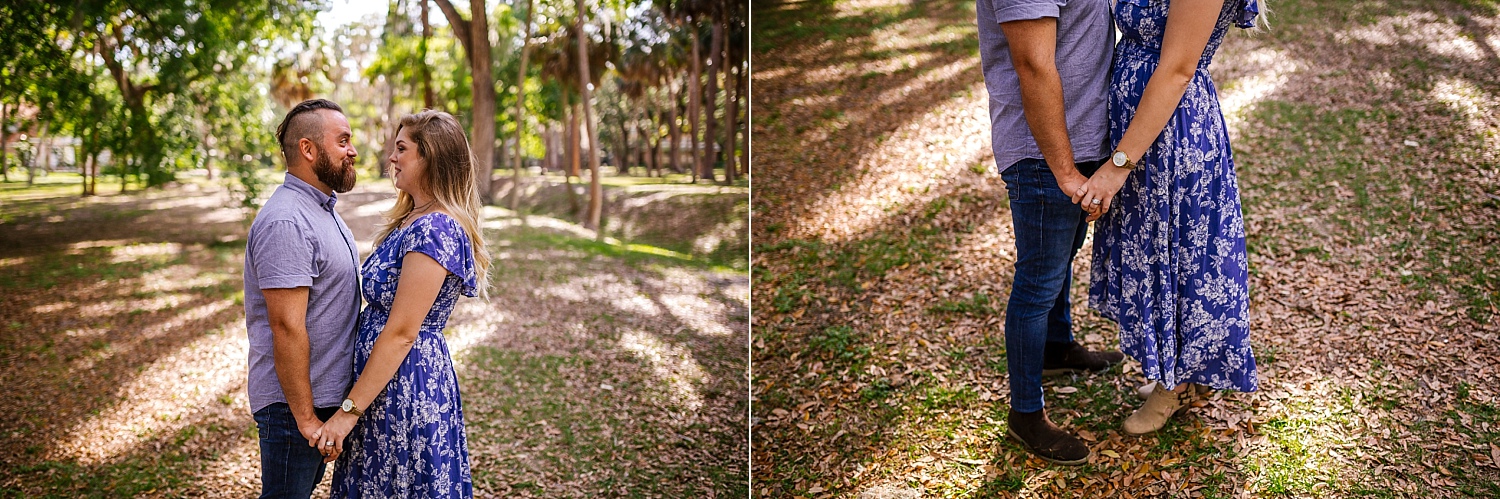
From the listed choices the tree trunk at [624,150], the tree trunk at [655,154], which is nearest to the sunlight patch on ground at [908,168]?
the tree trunk at [655,154]

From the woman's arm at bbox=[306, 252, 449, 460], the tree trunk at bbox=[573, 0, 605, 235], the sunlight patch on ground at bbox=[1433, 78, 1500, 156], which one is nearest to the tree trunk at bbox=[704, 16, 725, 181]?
the tree trunk at bbox=[573, 0, 605, 235]

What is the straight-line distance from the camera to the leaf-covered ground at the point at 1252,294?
2715mm

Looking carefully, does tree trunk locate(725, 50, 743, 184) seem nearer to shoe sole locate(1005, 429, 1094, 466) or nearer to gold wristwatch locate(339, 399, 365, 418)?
shoe sole locate(1005, 429, 1094, 466)

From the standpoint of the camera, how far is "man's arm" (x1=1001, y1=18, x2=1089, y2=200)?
211 centimetres

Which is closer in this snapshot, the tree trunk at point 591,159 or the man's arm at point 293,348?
the man's arm at point 293,348

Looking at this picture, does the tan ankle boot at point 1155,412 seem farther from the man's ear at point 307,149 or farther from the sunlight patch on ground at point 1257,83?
the sunlight patch on ground at point 1257,83

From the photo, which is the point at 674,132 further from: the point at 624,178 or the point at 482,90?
the point at 482,90

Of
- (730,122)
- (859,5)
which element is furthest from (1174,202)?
(859,5)

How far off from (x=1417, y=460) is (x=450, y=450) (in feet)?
10.1

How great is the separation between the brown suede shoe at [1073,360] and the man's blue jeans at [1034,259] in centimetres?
59

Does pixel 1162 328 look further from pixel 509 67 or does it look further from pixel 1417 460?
pixel 509 67

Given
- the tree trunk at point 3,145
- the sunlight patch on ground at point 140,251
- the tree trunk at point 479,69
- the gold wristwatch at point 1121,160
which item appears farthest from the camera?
the tree trunk at point 479,69

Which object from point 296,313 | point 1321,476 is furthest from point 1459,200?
point 296,313

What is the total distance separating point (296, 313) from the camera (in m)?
1.86
